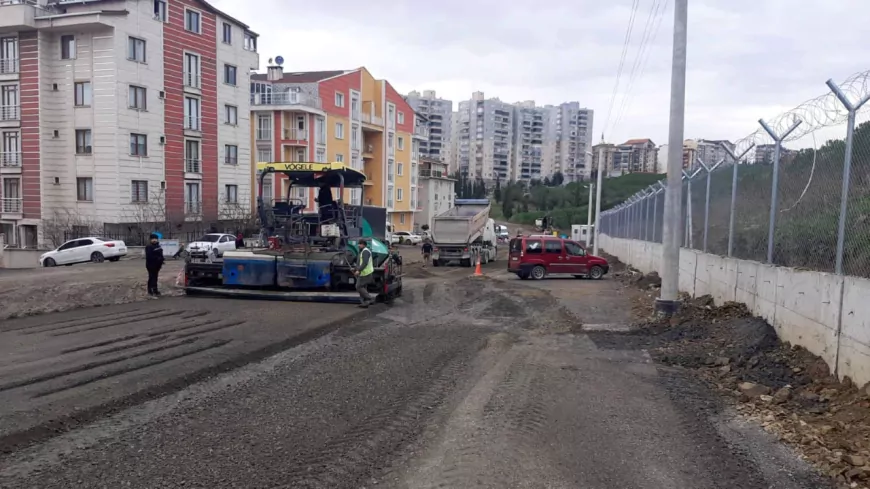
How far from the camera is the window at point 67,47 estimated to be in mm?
37125

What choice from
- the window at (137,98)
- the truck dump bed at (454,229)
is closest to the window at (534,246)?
the truck dump bed at (454,229)

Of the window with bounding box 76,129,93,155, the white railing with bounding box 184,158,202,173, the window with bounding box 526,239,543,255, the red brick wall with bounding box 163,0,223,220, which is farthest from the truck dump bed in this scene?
the window with bounding box 76,129,93,155

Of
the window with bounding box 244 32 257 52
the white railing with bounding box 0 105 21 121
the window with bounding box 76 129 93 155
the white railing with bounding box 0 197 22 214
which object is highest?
the window with bounding box 244 32 257 52

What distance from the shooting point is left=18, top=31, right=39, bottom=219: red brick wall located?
37.4 meters

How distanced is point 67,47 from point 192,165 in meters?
9.92

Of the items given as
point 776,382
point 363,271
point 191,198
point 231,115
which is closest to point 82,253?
point 191,198

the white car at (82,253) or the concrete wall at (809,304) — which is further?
the white car at (82,253)

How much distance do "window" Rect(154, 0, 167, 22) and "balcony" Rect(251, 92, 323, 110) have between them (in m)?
13.2

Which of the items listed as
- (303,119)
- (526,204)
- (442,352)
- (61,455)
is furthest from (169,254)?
(526,204)

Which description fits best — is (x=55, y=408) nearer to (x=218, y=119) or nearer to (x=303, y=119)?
(x=218, y=119)

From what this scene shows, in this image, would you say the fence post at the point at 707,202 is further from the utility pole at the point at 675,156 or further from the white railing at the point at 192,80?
the white railing at the point at 192,80

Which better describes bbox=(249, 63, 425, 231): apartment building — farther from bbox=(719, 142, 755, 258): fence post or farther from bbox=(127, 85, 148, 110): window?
bbox=(719, 142, 755, 258): fence post

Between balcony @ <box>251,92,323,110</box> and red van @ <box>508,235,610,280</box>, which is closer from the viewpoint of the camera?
red van @ <box>508,235,610,280</box>

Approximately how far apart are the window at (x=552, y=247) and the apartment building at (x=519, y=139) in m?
124
